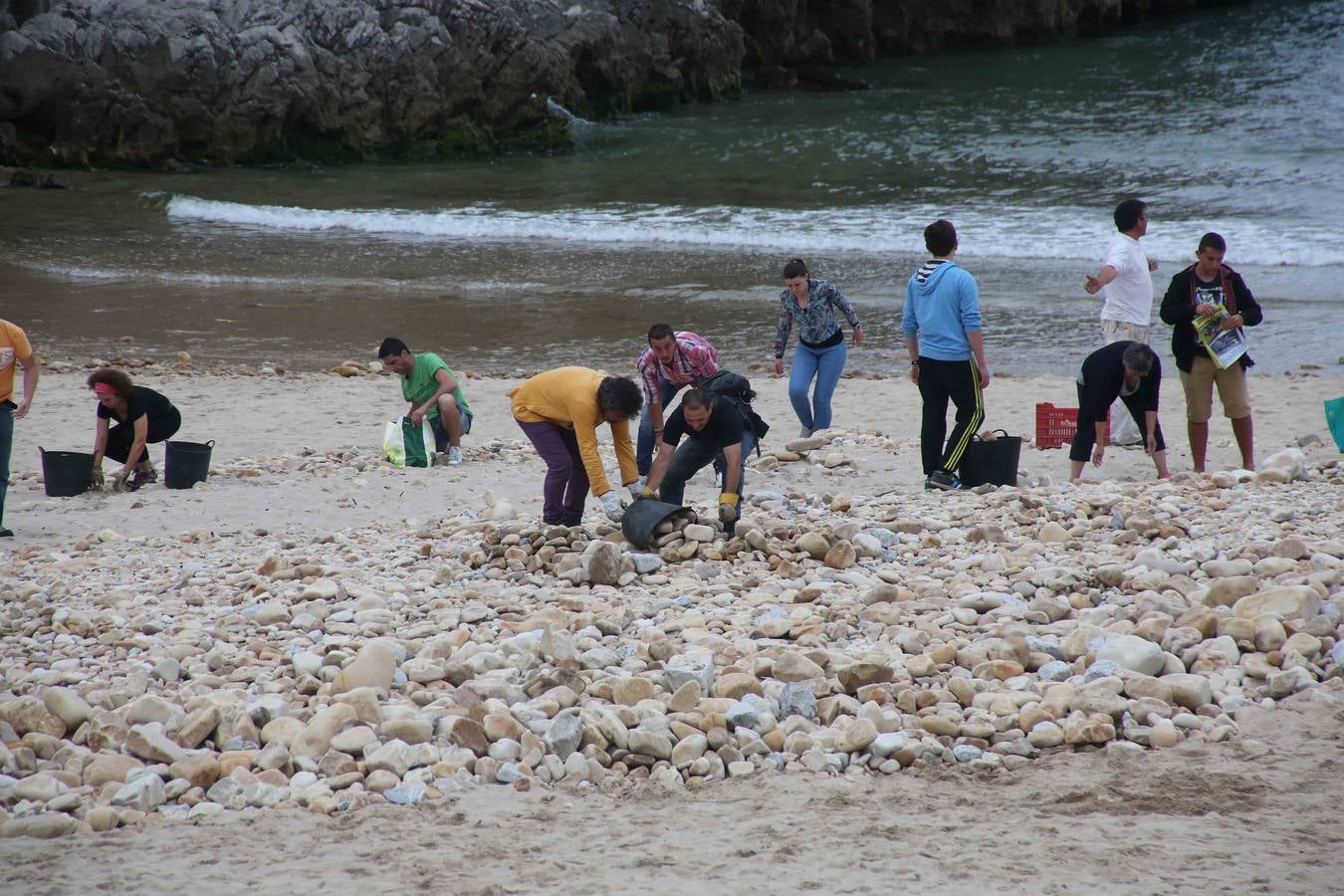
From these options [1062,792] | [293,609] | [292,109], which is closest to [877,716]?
[1062,792]

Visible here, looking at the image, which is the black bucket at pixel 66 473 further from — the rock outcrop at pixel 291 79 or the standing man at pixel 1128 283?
the rock outcrop at pixel 291 79

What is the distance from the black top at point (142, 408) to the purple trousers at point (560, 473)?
10.9ft

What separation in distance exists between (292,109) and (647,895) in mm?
28138

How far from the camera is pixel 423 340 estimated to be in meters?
13.4

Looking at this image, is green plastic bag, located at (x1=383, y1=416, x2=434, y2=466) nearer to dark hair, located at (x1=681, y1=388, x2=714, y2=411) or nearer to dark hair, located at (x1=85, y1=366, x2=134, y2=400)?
dark hair, located at (x1=85, y1=366, x2=134, y2=400)

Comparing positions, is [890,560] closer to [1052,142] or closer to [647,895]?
[647,895]

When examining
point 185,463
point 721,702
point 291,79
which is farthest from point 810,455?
point 291,79

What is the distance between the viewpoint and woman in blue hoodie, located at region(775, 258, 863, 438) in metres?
8.74

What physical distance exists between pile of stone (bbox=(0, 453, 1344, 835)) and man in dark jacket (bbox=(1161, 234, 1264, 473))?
103 centimetres

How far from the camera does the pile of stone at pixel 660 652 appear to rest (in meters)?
3.93

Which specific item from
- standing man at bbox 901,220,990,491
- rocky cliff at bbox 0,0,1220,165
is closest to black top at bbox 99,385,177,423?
standing man at bbox 901,220,990,491

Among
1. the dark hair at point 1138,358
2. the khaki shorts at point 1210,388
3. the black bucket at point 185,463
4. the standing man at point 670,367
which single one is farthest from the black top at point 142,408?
the khaki shorts at point 1210,388

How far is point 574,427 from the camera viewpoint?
6262 mm

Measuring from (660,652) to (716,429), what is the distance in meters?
1.78
